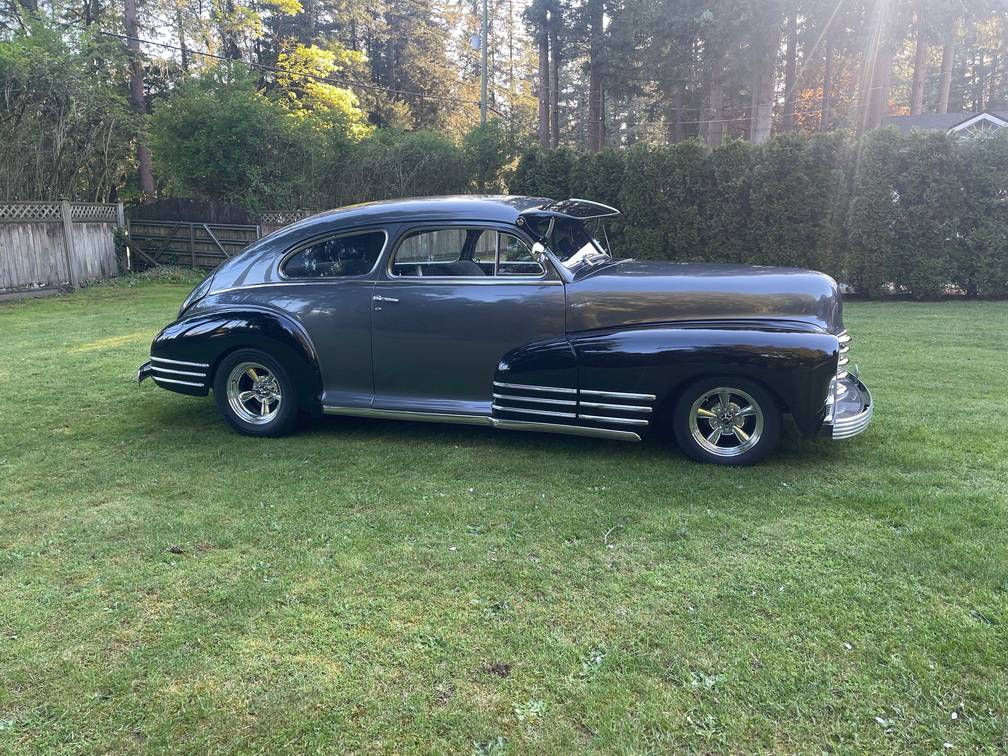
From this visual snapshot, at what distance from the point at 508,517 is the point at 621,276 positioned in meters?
2.00

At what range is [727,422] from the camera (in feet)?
15.8

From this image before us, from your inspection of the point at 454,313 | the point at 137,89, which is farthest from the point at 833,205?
the point at 137,89

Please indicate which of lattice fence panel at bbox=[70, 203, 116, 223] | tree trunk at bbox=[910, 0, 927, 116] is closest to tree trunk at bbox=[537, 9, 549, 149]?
tree trunk at bbox=[910, 0, 927, 116]

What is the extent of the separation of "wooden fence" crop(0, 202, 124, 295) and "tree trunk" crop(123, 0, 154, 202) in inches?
258

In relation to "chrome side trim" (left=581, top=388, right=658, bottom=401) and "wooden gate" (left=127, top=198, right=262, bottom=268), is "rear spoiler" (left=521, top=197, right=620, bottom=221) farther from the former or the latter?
"wooden gate" (left=127, top=198, right=262, bottom=268)

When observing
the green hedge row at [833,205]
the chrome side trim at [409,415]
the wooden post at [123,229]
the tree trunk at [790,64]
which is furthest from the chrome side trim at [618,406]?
the tree trunk at [790,64]

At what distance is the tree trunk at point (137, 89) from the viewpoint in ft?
74.9

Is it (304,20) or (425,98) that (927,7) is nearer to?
(425,98)

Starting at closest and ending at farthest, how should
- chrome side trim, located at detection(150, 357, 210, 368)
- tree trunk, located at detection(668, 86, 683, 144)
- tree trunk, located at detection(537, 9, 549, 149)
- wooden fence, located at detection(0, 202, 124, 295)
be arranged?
chrome side trim, located at detection(150, 357, 210, 368) < wooden fence, located at detection(0, 202, 124, 295) < tree trunk, located at detection(668, 86, 683, 144) < tree trunk, located at detection(537, 9, 549, 149)

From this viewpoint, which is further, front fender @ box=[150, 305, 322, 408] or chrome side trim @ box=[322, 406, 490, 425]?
front fender @ box=[150, 305, 322, 408]

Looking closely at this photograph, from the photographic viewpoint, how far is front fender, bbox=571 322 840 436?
4.48 m

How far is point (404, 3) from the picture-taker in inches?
1422

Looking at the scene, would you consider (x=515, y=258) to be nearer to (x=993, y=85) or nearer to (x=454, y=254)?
(x=454, y=254)

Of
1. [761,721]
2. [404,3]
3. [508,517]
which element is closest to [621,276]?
[508,517]
